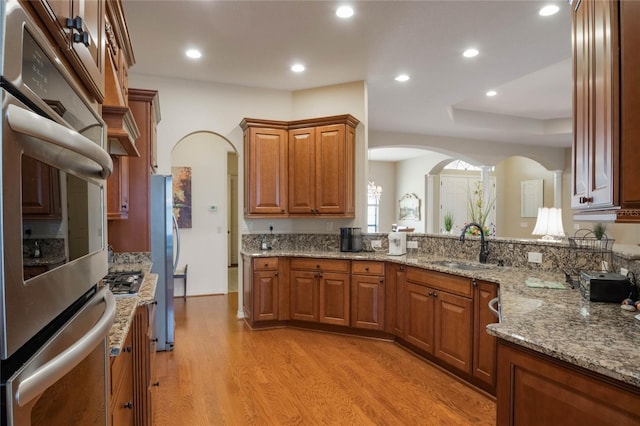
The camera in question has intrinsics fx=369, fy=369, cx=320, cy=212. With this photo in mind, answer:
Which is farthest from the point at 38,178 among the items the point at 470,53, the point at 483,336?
the point at 470,53

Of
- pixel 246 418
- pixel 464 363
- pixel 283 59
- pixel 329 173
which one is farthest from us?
pixel 329 173

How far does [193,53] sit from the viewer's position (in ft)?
12.2

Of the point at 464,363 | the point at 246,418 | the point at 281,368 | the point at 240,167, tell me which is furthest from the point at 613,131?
the point at 240,167

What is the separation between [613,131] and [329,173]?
314 centimetres

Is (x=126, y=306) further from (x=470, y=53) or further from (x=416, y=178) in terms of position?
(x=416, y=178)

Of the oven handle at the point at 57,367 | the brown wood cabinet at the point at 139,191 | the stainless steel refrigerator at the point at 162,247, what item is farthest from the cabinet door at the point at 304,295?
the oven handle at the point at 57,367

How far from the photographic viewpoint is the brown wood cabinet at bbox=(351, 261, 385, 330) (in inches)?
148

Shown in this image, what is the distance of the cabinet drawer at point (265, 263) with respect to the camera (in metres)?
4.08

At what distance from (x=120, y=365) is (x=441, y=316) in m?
2.38

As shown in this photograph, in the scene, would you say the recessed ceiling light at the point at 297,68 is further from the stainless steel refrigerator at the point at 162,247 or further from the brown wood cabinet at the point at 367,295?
the brown wood cabinet at the point at 367,295

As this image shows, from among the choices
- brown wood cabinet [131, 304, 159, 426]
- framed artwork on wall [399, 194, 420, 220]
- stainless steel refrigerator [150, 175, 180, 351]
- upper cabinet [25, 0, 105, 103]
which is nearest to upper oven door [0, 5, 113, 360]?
upper cabinet [25, 0, 105, 103]

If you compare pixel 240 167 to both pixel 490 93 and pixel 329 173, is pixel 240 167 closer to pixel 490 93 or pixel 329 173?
pixel 329 173

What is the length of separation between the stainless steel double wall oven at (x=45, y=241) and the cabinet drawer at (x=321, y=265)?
10.0 ft

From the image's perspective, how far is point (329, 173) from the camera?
14.0ft
